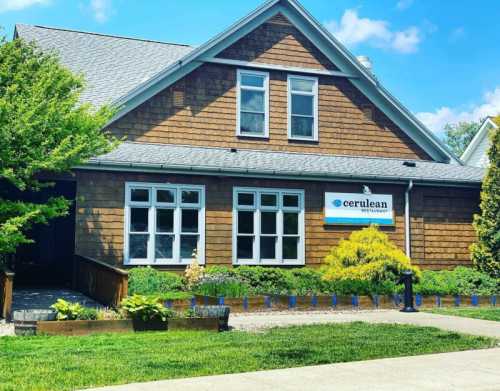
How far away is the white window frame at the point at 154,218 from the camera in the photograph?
18844 mm

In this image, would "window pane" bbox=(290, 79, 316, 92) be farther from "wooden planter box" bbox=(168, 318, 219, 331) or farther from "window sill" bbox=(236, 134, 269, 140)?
"wooden planter box" bbox=(168, 318, 219, 331)

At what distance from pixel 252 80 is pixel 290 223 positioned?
4.76 metres

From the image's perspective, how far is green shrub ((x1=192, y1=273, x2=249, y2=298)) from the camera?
53.3 feet

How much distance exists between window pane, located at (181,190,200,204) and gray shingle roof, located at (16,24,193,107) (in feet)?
13.3

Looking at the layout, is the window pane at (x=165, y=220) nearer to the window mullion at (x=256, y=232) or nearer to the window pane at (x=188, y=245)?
the window pane at (x=188, y=245)

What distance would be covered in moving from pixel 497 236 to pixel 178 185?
9787 millimetres

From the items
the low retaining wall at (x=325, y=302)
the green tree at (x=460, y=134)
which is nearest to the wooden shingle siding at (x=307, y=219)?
the low retaining wall at (x=325, y=302)

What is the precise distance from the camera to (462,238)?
895 inches

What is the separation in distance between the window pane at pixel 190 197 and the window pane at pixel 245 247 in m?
1.71

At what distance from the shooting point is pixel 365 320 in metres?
14.6

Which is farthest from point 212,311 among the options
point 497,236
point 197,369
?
point 497,236

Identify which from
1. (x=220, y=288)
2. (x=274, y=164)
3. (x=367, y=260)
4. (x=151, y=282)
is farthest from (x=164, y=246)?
(x=367, y=260)

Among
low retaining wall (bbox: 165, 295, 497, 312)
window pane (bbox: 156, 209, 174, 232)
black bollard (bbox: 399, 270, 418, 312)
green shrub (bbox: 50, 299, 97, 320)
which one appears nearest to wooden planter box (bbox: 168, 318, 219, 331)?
green shrub (bbox: 50, 299, 97, 320)

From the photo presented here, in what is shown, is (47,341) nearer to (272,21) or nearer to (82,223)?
(82,223)
